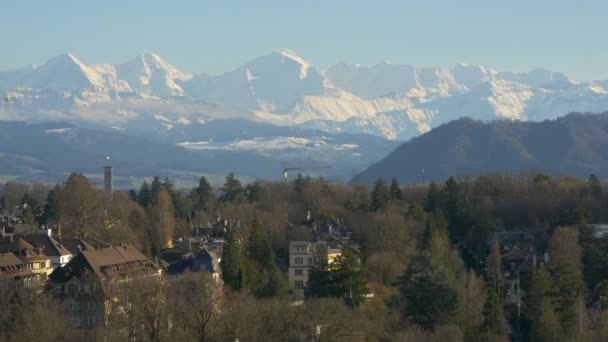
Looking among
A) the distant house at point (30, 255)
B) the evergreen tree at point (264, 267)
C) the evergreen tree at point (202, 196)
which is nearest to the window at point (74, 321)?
the distant house at point (30, 255)

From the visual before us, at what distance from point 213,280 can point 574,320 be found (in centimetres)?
1233

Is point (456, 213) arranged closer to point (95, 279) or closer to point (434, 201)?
point (434, 201)

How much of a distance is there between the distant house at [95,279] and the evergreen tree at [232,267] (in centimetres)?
243

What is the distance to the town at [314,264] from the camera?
41.4 meters

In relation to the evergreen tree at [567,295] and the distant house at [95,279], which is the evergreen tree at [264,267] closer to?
the distant house at [95,279]

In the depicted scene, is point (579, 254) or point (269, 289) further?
point (579, 254)

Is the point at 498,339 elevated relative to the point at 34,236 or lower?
lower

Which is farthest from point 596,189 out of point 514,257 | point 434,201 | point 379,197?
point 514,257

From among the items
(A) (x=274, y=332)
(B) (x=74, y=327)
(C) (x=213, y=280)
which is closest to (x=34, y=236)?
(C) (x=213, y=280)

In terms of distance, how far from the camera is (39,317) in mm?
39156

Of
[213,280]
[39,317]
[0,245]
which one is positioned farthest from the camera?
[0,245]

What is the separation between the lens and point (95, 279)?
45688 mm

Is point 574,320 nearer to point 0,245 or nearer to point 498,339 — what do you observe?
point 498,339

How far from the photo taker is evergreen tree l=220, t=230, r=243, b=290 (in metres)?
51.5
